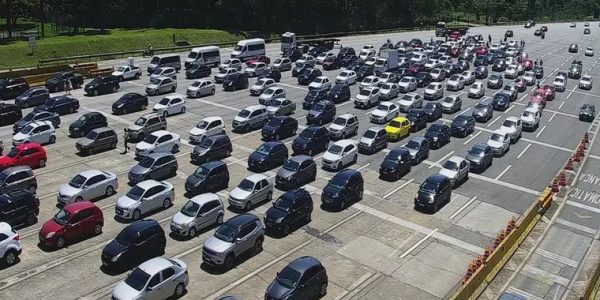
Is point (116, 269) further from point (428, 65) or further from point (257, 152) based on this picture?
point (428, 65)

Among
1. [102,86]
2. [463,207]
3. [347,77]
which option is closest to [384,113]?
[347,77]

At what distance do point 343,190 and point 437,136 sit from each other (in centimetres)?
1571

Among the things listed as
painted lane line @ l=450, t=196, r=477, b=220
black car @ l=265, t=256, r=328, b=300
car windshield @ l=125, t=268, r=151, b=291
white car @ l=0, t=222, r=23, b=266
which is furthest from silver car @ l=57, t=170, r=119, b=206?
painted lane line @ l=450, t=196, r=477, b=220

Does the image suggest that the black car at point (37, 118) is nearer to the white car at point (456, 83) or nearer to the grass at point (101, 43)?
the grass at point (101, 43)

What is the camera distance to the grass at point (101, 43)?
7531 cm

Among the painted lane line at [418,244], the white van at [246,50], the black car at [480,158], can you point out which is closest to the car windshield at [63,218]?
the painted lane line at [418,244]

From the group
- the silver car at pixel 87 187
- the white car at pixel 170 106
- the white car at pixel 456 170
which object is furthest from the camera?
the white car at pixel 170 106

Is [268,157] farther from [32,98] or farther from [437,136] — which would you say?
[32,98]

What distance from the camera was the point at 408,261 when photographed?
1156 inches

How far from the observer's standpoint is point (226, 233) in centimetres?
2844

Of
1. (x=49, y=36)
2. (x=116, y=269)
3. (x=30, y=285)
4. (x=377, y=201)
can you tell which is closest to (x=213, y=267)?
(x=116, y=269)

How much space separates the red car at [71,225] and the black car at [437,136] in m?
27.2

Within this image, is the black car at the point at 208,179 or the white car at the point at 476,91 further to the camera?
the white car at the point at 476,91

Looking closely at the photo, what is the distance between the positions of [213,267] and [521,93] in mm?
54467
